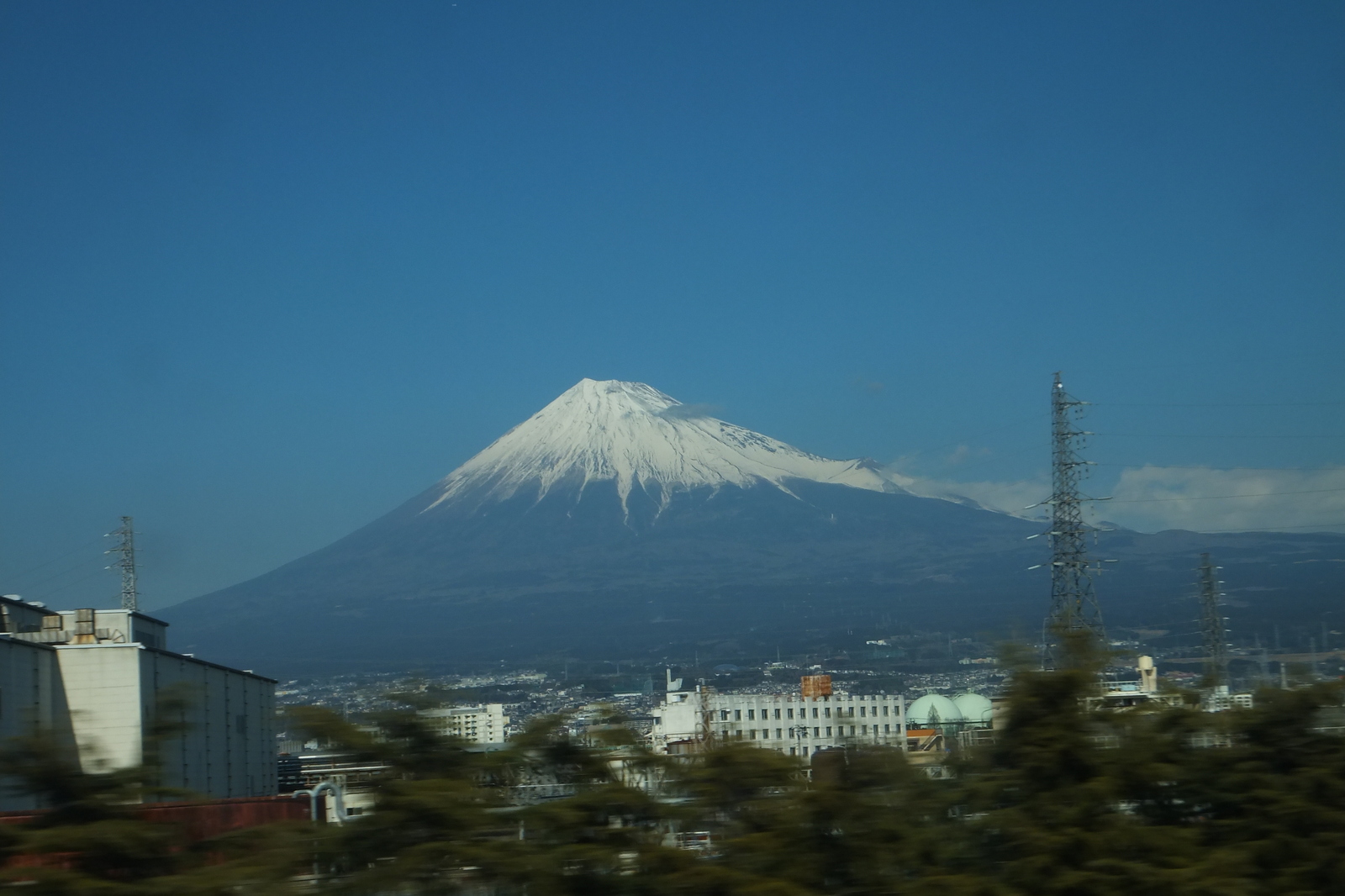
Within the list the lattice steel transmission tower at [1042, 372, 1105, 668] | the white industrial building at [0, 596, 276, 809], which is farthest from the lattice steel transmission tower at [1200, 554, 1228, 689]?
the white industrial building at [0, 596, 276, 809]

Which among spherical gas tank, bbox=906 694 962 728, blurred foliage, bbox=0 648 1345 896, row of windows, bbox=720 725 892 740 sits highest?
row of windows, bbox=720 725 892 740

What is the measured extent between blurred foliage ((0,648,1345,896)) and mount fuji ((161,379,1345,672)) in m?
46.9

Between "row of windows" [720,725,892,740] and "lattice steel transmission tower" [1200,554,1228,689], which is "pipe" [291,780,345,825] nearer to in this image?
"row of windows" [720,725,892,740]

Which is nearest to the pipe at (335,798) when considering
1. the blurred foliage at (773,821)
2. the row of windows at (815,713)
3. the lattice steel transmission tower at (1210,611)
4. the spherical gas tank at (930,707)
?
the blurred foliage at (773,821)

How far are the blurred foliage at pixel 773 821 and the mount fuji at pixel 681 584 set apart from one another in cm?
4688

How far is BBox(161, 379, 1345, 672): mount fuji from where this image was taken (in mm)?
91188

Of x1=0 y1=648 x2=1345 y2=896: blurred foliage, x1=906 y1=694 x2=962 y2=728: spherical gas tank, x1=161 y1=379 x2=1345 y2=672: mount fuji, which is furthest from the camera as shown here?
x1=161 y1=379 x2=1345 y2=672: mount fuji

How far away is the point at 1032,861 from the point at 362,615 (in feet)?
473

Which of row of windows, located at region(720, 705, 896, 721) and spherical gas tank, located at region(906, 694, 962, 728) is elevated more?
row of windows, located at region(720, 705, 896, 721)

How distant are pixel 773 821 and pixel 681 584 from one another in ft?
485

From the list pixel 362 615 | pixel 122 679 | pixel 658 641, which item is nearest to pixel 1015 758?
pixel 122 679

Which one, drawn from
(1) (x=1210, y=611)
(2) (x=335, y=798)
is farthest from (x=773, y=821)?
(1) (x=1210, y=611)

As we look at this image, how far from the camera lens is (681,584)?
6063 inches

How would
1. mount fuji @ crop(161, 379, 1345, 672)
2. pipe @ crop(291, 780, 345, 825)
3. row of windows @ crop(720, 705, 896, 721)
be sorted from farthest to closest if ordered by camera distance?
mount fuji @ crop(161, 379, 1345, 672) → row of windows @ crop(720, 705, 896, 721) → pipe @ crop(291, 780, 345, 825)
